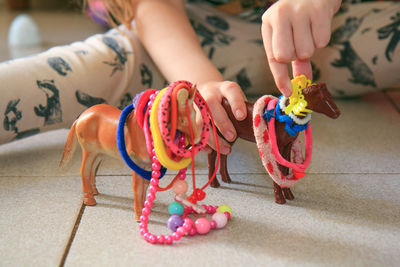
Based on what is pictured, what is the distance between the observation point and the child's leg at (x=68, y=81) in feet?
2.39

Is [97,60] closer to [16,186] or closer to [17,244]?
[16,186]

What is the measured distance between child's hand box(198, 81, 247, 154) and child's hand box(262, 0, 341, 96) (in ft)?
0.25

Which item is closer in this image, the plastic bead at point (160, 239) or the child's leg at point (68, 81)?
the plastic bead at point (160, 239)

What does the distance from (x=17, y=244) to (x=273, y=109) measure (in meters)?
0.33

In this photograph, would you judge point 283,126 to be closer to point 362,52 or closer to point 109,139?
point 109,139

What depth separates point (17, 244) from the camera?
50 cm

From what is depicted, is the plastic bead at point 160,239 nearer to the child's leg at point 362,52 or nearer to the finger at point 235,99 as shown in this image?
the finger at point 235,99

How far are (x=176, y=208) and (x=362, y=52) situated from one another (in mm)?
589

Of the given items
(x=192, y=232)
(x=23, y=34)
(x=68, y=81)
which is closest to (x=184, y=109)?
(x=192, y=232)

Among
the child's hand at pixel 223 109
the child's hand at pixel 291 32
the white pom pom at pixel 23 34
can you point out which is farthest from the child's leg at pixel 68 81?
the white pom pom at pixel 23 34

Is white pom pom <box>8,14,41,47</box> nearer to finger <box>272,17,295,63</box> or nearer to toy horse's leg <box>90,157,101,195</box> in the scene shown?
toy horse's leg <box>90,157,101,195</box>

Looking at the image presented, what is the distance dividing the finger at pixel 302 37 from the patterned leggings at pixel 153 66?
0.41 meters

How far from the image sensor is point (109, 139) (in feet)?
1.73

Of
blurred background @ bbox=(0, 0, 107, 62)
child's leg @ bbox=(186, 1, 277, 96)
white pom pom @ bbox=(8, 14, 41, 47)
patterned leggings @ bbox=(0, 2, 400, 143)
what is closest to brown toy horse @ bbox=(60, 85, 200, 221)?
patterned leggings @ bbox=(0, 2, 400, 143)
